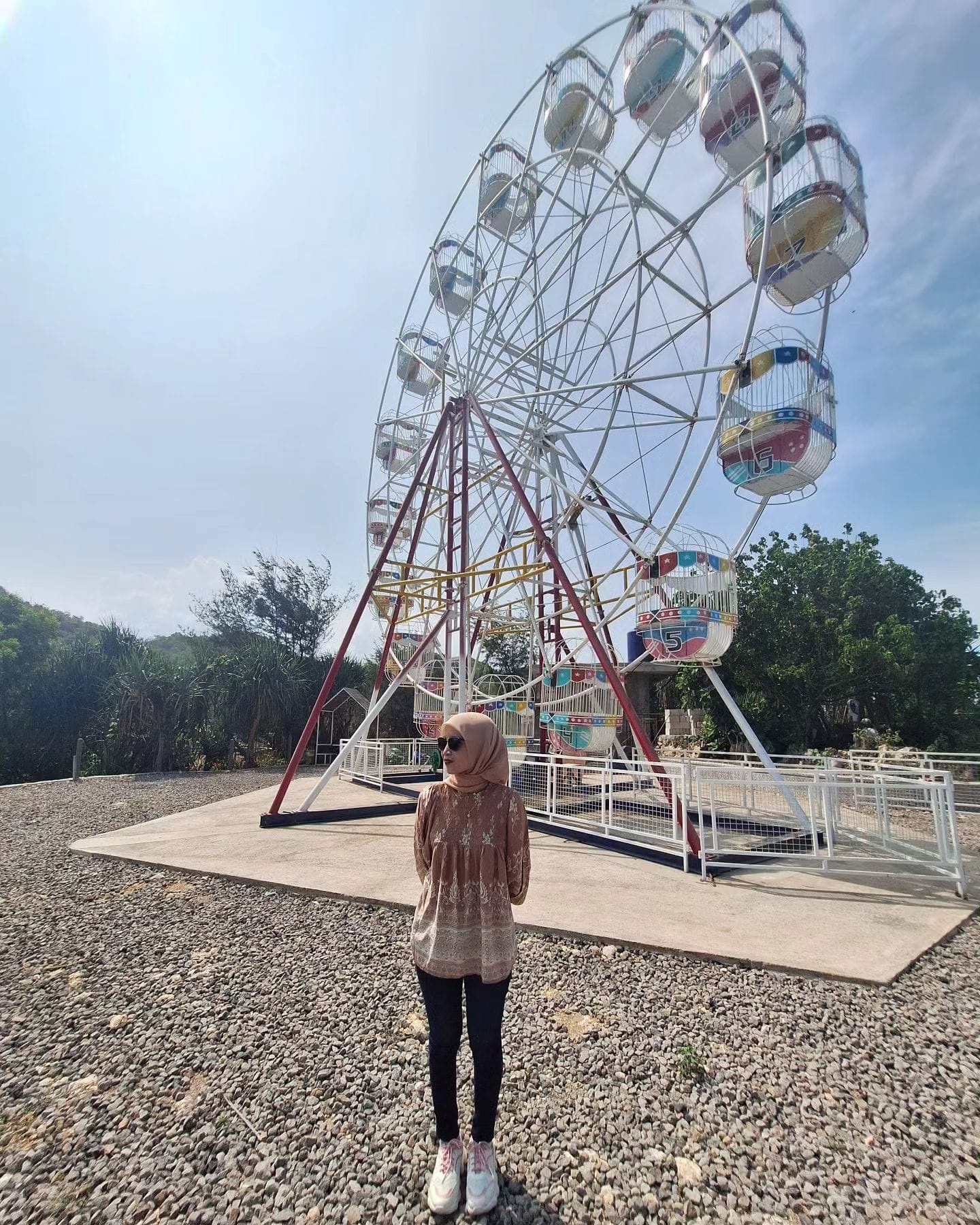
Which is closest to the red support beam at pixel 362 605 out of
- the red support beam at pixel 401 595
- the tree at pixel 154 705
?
the red support beam at pixel 401 595

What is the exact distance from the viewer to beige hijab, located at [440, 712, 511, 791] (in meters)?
2.17

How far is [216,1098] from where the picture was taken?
2.65 metres

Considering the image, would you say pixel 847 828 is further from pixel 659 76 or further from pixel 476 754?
pixel 659 76

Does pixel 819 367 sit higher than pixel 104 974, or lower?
higher

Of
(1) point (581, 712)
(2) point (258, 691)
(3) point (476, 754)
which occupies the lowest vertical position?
(3) point (476, 754)

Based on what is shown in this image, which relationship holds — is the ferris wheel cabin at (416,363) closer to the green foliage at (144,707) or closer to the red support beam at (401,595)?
the red support beam at (401,595)

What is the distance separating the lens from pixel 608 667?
7910 mm

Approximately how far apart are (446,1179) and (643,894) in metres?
3.97

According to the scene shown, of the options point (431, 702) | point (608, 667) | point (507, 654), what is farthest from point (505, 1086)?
point (507, 654)

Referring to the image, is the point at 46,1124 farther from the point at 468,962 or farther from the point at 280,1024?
the point at 468,962

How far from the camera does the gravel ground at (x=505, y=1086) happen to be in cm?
212

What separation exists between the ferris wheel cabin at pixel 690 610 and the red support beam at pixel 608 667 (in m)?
0.70

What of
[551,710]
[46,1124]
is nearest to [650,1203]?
[46,1124]

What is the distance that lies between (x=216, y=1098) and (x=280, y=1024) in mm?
692
